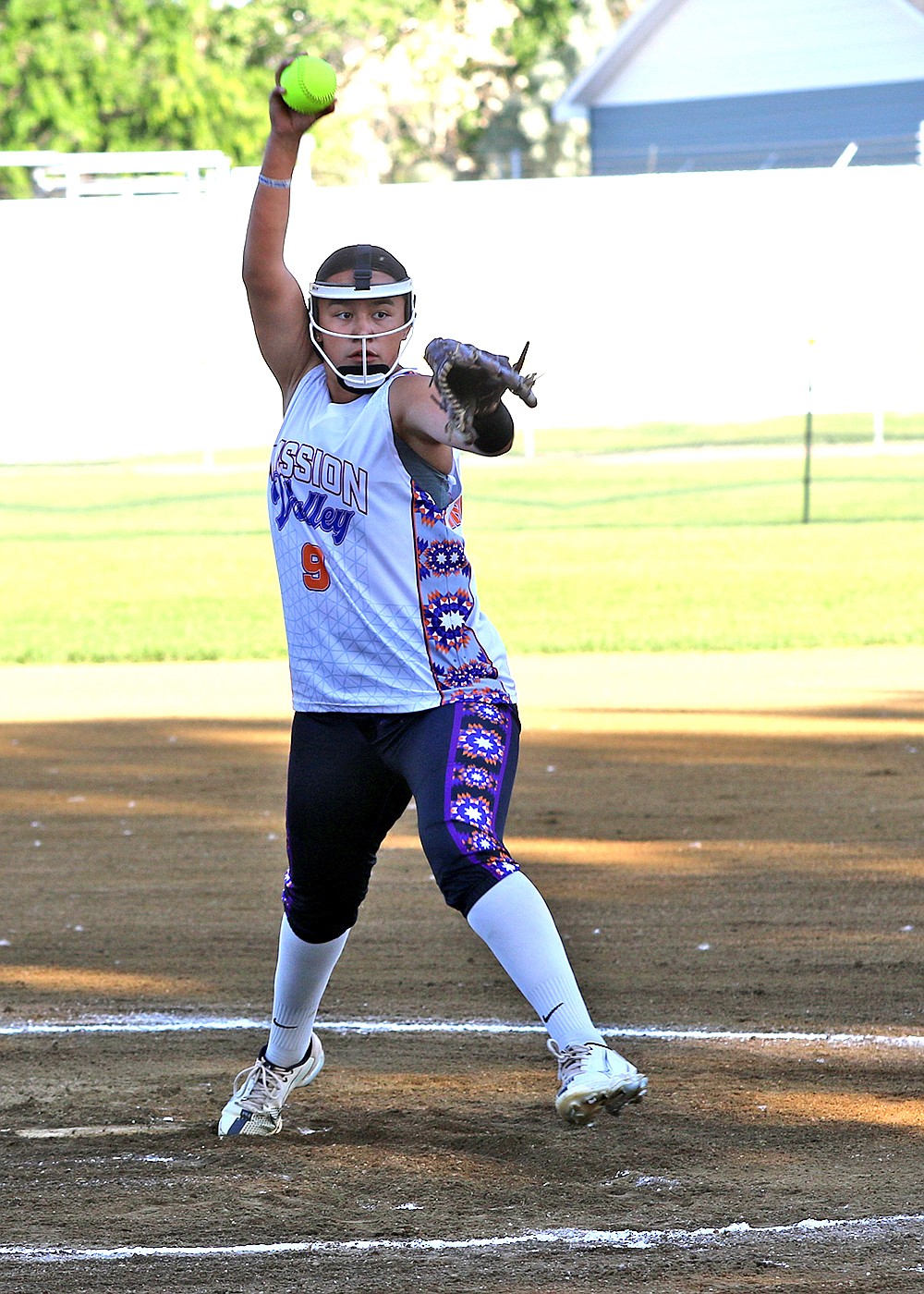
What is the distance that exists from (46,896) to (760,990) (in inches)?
117

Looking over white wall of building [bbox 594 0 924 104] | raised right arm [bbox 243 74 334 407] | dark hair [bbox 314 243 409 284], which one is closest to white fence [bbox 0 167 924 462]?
white wall of building [bbox 594 0 924 104]

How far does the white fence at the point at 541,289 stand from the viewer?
797 inches

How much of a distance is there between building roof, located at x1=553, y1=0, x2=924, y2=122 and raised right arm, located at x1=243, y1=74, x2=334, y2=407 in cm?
2851

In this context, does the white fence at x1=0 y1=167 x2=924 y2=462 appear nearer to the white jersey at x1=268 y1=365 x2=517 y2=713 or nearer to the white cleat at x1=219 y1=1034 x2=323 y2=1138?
the white cleat at x1=219 y1=1034 x2=323 y2=1138

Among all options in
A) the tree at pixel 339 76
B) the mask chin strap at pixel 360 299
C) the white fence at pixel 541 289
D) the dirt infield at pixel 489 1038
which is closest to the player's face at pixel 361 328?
the mask chin strap at pixel 360 299

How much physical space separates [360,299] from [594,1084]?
5.88 feet

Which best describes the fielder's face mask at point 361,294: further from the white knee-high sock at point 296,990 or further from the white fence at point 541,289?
the white fence at point 541,289

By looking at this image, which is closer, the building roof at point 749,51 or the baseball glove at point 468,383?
the baseball glove at point 468,383

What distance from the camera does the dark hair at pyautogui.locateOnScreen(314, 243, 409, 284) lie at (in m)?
4.27

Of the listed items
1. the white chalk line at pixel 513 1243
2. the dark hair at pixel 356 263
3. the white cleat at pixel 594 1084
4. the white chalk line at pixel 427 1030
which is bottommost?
the white chalk line at pixel 427 1030

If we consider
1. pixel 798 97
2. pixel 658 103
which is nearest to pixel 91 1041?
pixel 798 97

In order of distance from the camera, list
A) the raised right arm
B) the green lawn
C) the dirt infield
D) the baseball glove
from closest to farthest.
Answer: the baseball glove
the dirt infield
the raised right arm
the green lawn

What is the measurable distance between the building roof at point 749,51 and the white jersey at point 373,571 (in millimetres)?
28879

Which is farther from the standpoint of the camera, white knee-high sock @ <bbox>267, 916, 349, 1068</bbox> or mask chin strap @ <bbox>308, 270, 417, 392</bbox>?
white knee-high sock @ <bbox>267, 916, 349, 1068</bbox>
